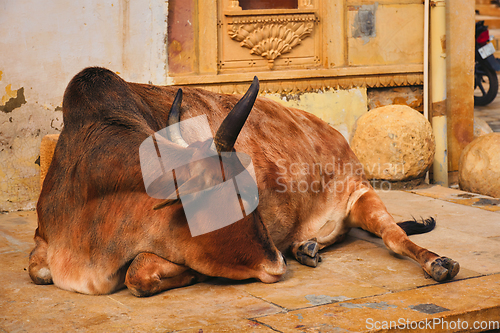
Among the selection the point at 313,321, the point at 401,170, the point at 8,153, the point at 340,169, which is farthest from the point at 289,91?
the point at 313,321

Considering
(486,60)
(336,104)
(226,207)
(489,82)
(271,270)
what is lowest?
(271,270)

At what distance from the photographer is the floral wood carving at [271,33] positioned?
6328 millimetres

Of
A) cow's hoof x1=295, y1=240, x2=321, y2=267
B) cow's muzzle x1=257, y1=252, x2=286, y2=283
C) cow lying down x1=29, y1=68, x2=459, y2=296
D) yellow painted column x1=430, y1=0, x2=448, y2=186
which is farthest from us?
yellow painted column x1=430, y1=0, x2=448, y2=186

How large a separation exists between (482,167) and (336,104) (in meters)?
1.70

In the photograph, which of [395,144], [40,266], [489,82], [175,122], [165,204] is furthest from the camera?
[489,82]

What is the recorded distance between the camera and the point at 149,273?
3.02m

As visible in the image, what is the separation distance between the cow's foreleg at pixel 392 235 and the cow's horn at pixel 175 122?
1456 mm

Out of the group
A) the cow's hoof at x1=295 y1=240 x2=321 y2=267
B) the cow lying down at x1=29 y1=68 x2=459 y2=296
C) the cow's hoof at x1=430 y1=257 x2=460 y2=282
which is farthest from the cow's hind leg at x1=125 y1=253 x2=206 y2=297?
the cow's hoof at x1=430 y1=257 x2=460 y2=282

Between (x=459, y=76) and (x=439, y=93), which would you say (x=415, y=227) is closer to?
(x=439, y=93)

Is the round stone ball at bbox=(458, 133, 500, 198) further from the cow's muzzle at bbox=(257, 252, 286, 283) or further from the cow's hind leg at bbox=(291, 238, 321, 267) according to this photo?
the cow's muzzle at bbox=(257, 252, 286, 283)

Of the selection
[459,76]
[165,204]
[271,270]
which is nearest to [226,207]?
[165,204]

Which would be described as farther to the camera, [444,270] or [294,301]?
[444,270]

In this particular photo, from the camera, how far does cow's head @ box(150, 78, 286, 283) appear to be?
2.86 metres

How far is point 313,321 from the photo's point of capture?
272cm
